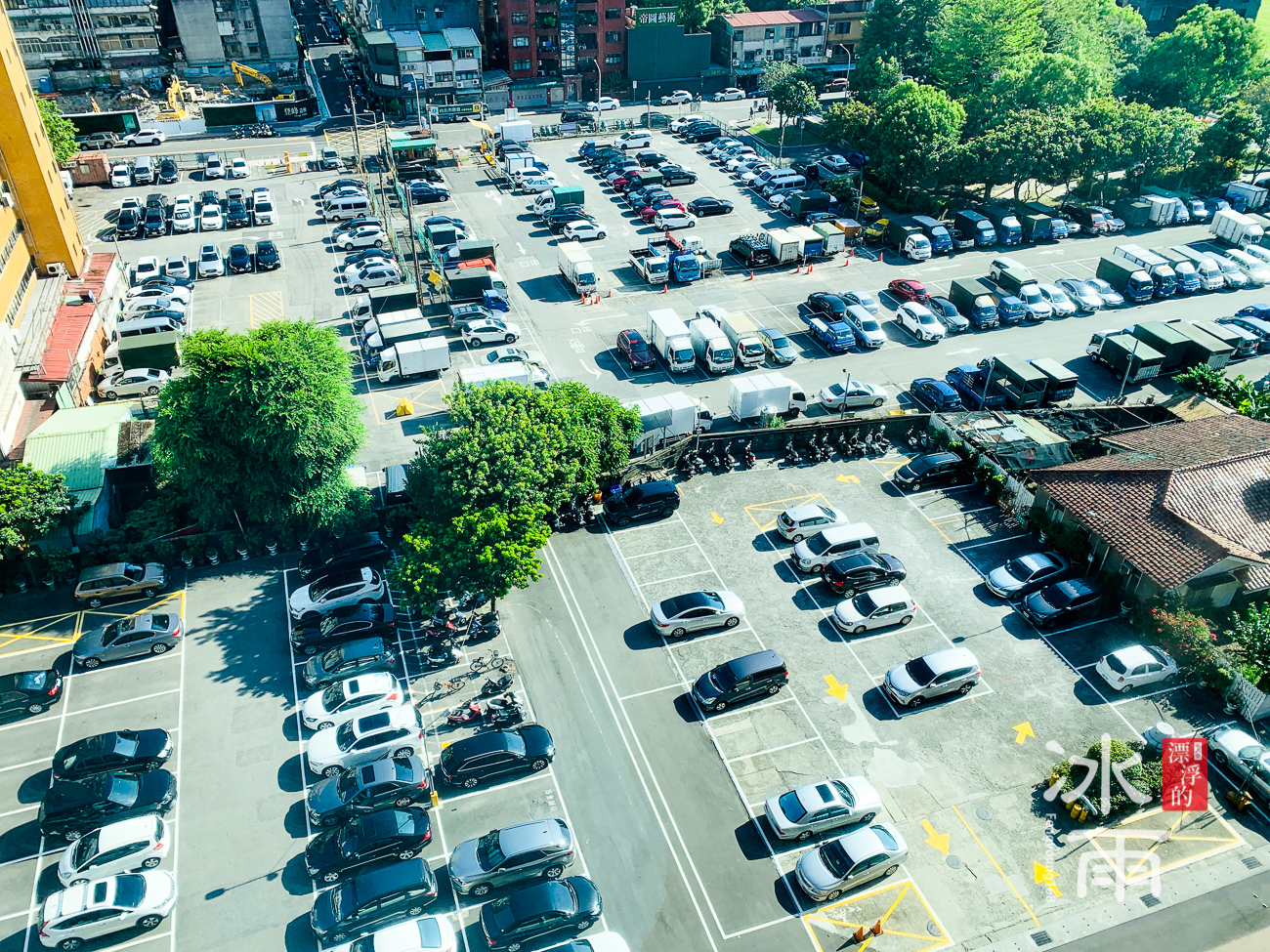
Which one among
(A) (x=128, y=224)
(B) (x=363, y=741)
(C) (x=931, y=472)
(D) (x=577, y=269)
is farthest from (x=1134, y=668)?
(A) (x=128, y=224)

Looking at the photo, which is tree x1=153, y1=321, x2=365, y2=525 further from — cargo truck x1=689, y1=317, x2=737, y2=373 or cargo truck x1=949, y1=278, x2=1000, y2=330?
cargo truck x1=949, y1=278, x2=1000, y2=330

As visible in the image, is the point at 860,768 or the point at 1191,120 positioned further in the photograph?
the point at 1191,120

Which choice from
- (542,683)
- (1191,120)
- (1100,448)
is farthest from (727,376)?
(1191,120)

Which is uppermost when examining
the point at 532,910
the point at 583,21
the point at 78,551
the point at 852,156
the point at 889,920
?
the point at 583,21

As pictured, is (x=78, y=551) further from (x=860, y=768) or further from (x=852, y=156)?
(x=852, y=156)

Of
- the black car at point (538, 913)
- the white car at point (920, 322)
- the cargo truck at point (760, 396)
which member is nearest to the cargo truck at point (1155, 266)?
the white car at point (920, 322)

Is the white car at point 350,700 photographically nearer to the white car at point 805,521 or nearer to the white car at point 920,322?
the white car at point 805,521
